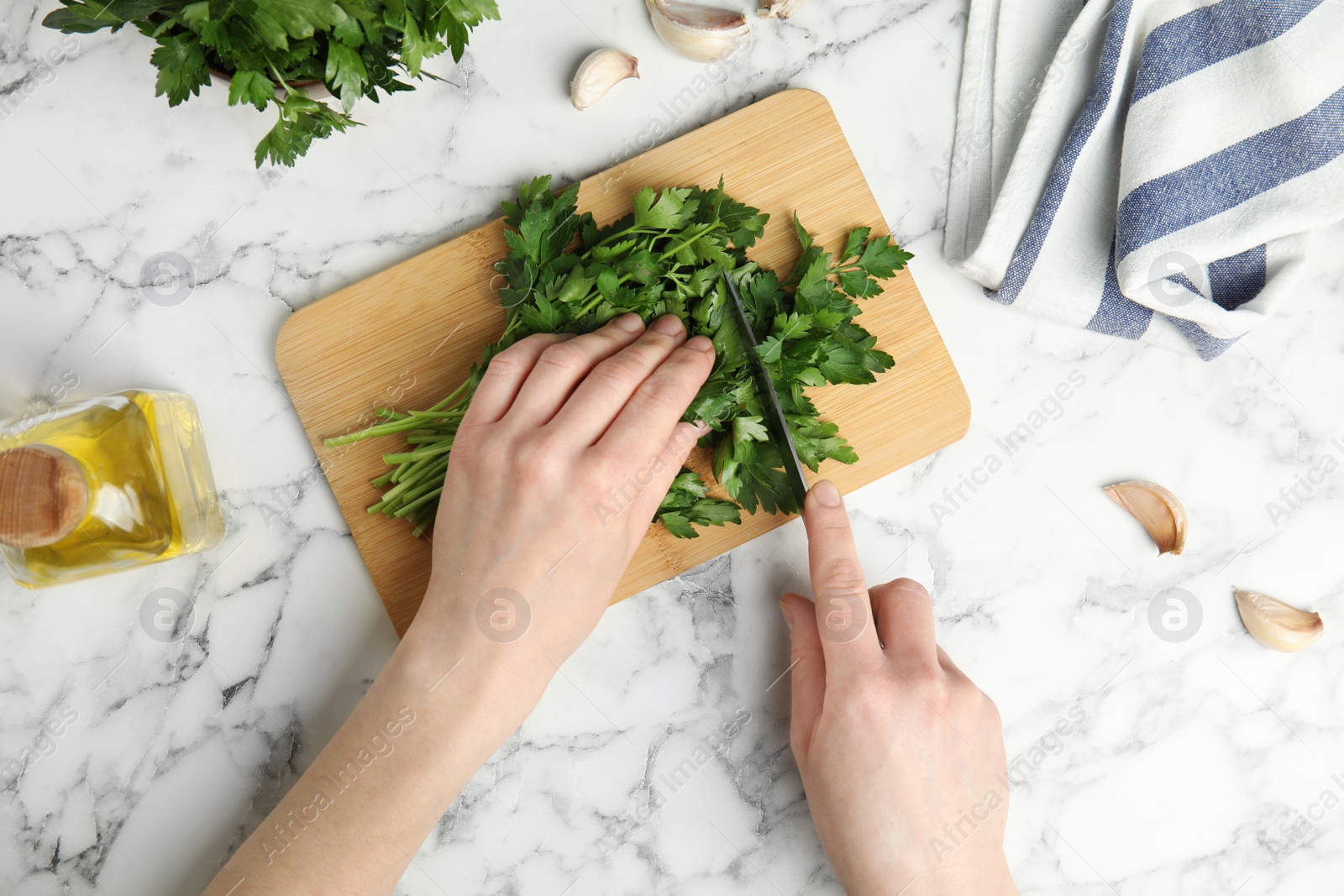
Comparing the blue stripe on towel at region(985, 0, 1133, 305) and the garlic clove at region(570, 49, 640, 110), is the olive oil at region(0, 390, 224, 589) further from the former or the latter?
the blue stripe on towel at region(985, 0, 1133, 305)

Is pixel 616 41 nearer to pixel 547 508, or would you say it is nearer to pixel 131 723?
pixel 547 508

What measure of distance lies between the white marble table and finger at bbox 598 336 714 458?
390 millimetres

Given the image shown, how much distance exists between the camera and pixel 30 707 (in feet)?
4.61

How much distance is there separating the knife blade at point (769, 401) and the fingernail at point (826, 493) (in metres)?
0.02

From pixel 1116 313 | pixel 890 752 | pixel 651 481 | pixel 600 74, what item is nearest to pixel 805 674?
pixel 890 752

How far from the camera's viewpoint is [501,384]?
124 cm

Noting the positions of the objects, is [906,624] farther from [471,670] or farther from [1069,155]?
[1069,155]

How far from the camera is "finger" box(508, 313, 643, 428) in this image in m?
1.22

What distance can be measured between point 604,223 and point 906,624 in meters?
0.89

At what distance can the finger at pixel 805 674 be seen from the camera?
1.37 meters

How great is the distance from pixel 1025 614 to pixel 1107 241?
0.71m

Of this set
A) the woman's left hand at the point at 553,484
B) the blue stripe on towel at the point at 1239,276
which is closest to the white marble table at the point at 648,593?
the blue stripe on towel at the point at 1239,276

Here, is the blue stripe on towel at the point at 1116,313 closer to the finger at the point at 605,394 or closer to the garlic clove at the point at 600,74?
the finger at the point at 605,394

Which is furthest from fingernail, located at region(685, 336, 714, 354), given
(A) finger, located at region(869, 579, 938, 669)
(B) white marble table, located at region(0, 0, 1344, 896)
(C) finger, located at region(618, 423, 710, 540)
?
(A) finger, located at region(869, 579, 938, 669)
